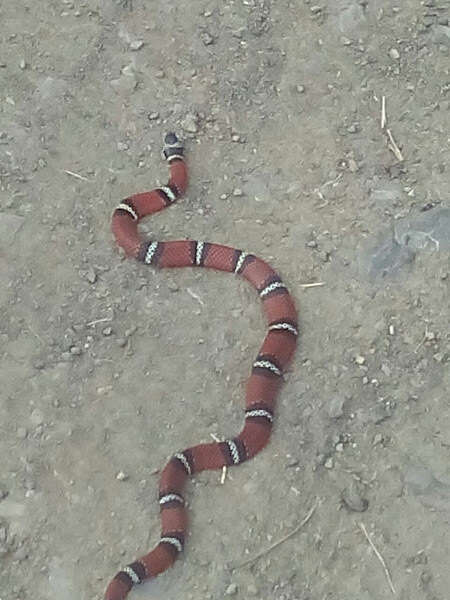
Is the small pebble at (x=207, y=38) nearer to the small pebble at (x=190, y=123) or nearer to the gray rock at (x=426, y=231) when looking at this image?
the small pebble at (x=190, y=123)

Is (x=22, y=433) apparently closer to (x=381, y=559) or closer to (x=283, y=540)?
(x=283, y=540)

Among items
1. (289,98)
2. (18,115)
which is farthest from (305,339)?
(18,115)

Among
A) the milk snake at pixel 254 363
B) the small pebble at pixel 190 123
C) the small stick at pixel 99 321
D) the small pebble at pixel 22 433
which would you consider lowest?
the milk snake at pixel 254 363

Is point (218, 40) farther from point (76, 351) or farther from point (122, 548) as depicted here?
point (122, 548)

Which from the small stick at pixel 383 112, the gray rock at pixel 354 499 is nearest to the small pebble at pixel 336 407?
the gray rock at pixel 354 499

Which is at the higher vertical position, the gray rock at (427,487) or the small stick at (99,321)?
the small stick at (99,321)
